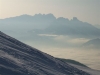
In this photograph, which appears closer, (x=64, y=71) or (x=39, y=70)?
(x=39, y=70)

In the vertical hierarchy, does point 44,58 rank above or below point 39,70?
above

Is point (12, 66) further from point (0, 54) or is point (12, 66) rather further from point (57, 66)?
point (57, 66)

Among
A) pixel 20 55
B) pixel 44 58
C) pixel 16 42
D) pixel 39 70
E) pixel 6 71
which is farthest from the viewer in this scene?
pixel 16 42

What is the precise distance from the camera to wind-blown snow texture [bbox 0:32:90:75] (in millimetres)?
129000

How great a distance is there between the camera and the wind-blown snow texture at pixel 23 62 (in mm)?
129000

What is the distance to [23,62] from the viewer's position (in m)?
146

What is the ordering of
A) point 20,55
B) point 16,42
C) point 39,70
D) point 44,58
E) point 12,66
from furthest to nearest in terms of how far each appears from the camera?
point 16,42 → point 44,58 → point 20,55 → point 39,70 → point 12,66

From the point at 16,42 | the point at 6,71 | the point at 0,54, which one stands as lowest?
the point at 6,71

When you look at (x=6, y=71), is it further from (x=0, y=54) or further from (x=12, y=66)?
(x=0, y=54)

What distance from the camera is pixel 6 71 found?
4742 inches

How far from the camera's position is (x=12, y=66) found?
130625 mm

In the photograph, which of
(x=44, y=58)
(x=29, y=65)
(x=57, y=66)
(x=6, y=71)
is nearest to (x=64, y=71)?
(x=57, y=66)

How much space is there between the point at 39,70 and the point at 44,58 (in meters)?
29.0

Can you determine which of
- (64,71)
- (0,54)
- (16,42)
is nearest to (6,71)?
(0,54)
